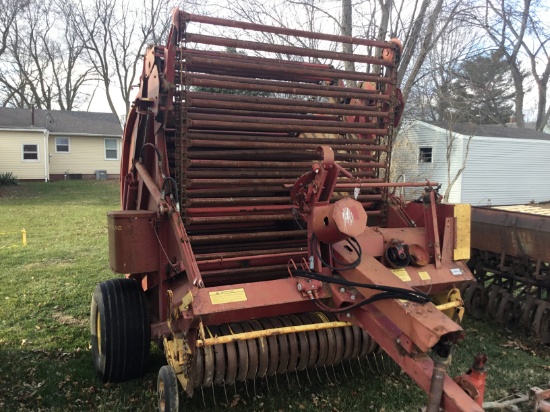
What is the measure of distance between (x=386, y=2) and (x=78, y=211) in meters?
11.3

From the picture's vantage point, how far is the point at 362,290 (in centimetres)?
287

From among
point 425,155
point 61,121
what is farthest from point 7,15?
point 425,155

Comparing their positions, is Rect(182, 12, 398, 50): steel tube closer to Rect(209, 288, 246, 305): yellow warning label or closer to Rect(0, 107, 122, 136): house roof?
Rect(209, 288, 246, 305): yellow warning label

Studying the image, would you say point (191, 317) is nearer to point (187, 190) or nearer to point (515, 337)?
point (187, 190)

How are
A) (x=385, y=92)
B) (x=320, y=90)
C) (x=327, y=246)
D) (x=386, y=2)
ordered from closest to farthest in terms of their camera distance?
(x=327, y=246), (x=320, y=90), (x=385, y=92), (x=386, y=2)

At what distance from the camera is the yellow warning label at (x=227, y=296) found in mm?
2871

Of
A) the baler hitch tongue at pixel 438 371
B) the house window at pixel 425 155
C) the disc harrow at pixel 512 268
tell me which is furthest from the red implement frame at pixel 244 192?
the house window at pixel 425 155

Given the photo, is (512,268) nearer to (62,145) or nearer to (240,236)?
(240,236)

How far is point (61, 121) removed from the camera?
88.9 ft

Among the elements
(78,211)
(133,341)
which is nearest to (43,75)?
(78,211)

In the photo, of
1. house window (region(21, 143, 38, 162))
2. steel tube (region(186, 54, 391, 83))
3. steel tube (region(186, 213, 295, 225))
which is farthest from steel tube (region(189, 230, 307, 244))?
house window (region(21, 143, 38, 162))

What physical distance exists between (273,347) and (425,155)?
1867 centimetres

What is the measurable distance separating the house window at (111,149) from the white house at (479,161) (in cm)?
1615

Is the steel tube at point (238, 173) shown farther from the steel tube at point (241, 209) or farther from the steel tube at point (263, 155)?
the steel tube at point (241, 209)
